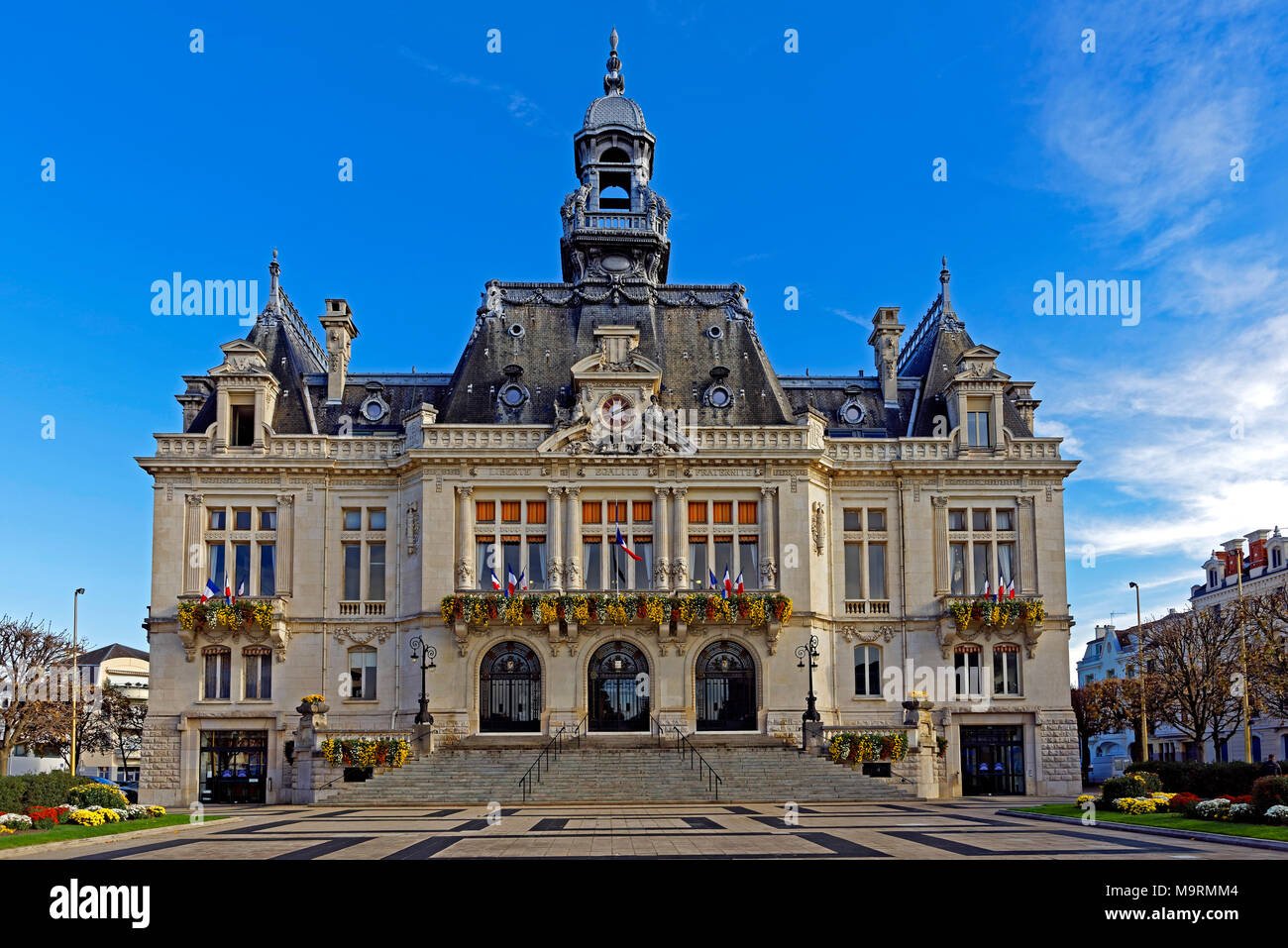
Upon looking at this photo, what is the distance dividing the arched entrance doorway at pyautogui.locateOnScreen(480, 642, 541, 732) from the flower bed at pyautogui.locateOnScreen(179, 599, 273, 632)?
358 inches

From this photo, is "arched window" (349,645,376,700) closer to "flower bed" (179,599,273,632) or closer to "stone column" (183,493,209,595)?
"flower bed" (179,599,273,632)

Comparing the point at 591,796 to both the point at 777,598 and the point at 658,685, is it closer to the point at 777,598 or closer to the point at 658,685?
the point at 658,685

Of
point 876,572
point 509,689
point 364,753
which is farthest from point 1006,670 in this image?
point 364,753

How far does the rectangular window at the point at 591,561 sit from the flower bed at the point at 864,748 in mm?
11907

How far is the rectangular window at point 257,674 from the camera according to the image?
164 feet

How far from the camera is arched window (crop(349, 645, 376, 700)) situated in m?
50.0

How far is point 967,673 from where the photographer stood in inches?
2020

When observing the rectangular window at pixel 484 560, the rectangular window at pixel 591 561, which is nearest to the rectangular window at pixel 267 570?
the rectangular window at pixel 484 560

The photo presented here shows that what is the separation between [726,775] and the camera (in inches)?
1629

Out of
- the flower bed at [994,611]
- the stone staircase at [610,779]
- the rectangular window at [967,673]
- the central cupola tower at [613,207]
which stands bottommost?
the stone staircase at [610,779]

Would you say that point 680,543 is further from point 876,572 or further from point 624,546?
point 876,572

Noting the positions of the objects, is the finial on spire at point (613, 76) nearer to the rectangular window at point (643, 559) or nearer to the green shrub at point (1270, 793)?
the rectangular window at point (643, 559)

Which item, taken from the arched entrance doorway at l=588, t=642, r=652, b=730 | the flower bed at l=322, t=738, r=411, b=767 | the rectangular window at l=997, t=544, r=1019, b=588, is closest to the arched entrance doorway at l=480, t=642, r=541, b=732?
the arched entrance doorway at l=588, t=642, r=652, b=730

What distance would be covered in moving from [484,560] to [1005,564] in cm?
2244
